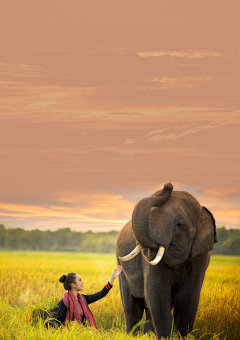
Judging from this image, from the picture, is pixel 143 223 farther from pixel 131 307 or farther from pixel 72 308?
pixel 131 307

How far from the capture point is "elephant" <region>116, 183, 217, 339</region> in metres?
6.74

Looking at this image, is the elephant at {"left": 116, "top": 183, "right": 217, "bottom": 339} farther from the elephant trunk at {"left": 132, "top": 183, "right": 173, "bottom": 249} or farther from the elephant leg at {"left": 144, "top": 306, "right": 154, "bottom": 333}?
the elephant leg at {"left": 144, "top": 306, "right": 154, "bottom": 333}

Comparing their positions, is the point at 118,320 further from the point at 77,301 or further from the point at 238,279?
the point at 238,279

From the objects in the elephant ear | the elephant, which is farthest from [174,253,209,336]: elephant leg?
the elephant ear

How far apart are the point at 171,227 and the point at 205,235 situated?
34.5 inches

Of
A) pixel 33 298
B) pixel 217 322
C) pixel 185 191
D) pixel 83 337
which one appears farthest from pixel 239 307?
pixel 33 298

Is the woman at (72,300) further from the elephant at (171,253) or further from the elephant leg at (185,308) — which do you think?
the elephant leg at (185,308)

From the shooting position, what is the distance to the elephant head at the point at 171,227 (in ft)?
21.8

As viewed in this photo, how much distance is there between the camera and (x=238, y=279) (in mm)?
16828

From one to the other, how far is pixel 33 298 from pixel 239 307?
611 cm

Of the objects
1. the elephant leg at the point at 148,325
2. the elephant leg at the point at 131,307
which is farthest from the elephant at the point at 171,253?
the elephant leg at the point at 148,325

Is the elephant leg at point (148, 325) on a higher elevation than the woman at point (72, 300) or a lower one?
lower

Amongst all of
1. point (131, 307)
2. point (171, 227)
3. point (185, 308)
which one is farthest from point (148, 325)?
point (171, 227)

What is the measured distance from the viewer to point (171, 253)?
7.07 meters
